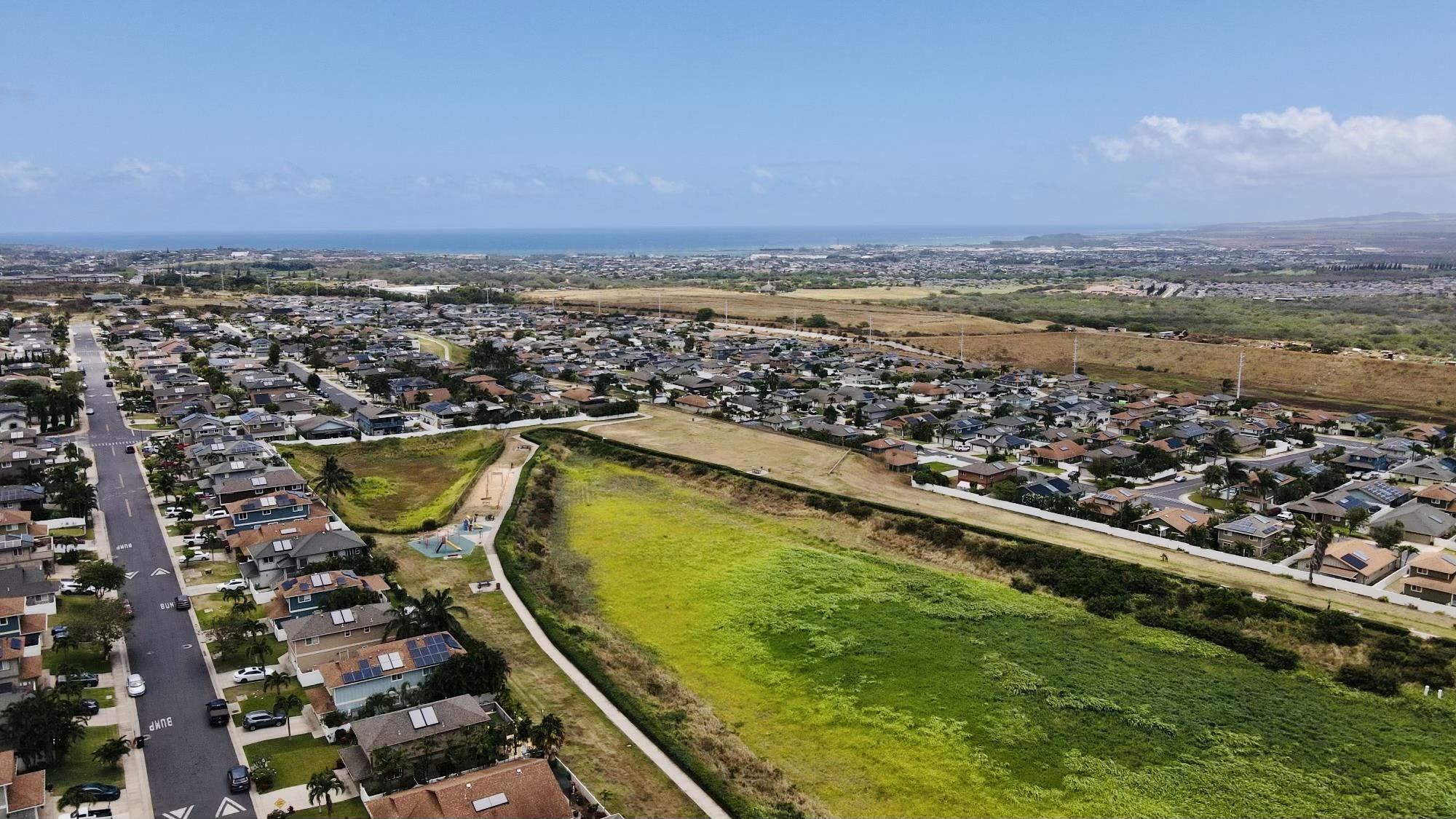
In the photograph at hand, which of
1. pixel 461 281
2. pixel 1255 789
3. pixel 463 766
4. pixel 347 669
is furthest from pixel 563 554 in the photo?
pixel 461 281

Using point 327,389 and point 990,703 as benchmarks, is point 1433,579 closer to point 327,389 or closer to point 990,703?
point 990,703

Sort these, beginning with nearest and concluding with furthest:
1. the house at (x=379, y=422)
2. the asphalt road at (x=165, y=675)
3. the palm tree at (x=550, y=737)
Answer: the asphalt road at (x=165, y=675) < the palm tree at (x=550, y=737) < the house at (x=379, y=422)

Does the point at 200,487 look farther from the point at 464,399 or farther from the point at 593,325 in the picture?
the point at 593,325

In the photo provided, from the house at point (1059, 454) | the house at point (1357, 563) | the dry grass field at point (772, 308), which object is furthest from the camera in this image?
the dry grass field at point (772, 308)

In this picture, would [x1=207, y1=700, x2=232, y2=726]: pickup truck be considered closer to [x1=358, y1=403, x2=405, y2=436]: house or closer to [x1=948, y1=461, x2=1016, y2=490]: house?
[x1=358, y1=403, x2=405, y2=436]: house

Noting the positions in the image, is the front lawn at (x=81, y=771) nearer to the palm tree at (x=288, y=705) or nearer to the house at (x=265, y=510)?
the palm tree at (x=288, y=705)

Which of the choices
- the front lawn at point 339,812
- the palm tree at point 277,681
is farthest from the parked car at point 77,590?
the front lawn at point 339,812

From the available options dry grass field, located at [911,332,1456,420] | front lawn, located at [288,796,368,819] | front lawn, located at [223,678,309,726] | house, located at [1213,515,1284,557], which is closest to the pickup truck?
front lawn, located at [223,678,309,726]
